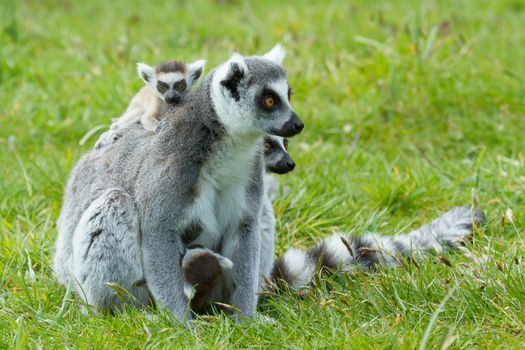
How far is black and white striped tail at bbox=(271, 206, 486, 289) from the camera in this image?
5.01m

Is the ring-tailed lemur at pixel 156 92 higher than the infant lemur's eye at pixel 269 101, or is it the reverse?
the infant lemur's eye at pixel 269 101

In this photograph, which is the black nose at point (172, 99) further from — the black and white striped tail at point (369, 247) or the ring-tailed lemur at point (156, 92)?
the black and white striped tail at point (369, 247)

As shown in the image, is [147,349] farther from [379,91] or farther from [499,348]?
[379,91]

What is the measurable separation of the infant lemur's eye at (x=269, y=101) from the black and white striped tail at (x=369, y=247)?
938 millimetres

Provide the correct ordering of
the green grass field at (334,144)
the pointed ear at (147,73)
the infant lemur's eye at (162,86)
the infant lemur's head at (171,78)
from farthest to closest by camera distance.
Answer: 1. the pointed ear at (147,73)
2. the infant lemur's eye at (162,86)
3. the infant lemur's head at (171,78)
4. the green grass field at (334,144)

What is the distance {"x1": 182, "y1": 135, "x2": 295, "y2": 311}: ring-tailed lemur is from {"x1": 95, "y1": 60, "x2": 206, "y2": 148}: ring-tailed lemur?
81cm

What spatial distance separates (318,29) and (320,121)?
8.57 feet

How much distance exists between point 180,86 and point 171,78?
0.09 metres

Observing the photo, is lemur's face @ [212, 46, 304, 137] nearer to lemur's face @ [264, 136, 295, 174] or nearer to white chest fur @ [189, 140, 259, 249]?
white chest fur @ [189, 140, 259, 249]

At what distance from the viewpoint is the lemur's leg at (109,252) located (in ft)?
15.3

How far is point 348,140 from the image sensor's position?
7711 mm

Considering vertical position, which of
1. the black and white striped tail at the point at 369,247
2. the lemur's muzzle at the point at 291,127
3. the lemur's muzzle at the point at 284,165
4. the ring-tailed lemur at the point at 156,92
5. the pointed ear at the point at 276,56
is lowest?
the black and white striped tail at the point at 369,247

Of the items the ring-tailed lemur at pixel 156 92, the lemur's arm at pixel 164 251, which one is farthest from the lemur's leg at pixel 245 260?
the ring-tailed lemur at pixel 156 92

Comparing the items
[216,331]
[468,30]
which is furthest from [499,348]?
[468,30]
